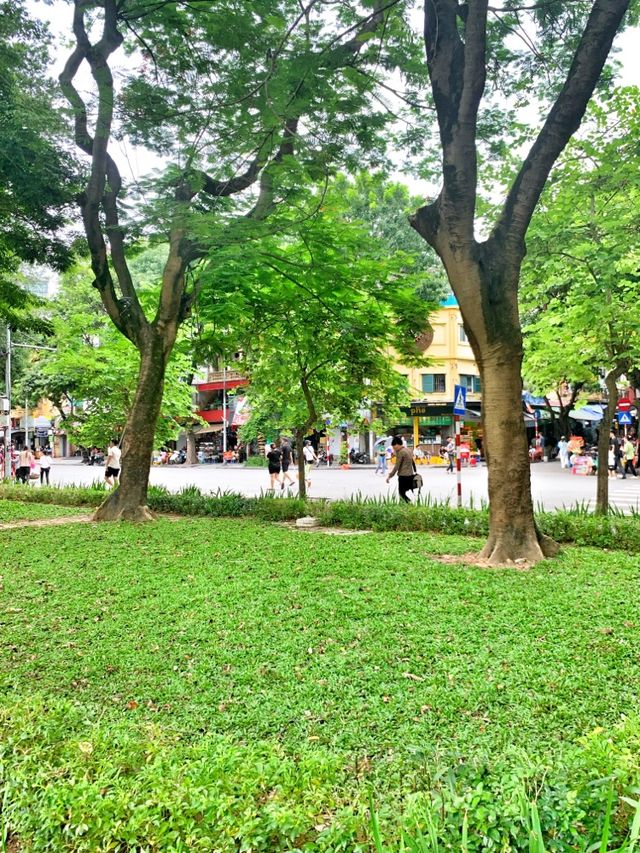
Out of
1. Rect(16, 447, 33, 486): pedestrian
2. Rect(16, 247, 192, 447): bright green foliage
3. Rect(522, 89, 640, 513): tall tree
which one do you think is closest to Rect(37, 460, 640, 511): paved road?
Rect(16, 247, 192, 447): bright green foliage

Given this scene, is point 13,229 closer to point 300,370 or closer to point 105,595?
point 300,370

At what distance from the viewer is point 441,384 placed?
3762 cm

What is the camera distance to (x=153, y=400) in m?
11.2

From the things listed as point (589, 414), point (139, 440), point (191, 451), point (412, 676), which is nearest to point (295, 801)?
point (412, 676)

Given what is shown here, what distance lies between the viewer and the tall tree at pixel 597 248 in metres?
7.81

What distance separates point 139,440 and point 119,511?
142cm

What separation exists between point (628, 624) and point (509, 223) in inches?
179

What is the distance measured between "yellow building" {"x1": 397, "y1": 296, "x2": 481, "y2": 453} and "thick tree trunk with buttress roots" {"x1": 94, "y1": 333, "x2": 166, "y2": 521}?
26553mm

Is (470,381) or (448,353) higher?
(448,353)

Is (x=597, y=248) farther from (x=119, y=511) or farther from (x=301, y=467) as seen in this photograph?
(x=119, y=511)

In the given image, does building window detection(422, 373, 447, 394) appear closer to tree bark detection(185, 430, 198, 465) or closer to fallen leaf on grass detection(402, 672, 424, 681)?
tree bark detection(185, 430, 198, 465)

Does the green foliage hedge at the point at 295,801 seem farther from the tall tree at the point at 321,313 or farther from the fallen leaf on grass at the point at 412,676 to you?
the tall tree at the point at 321,313

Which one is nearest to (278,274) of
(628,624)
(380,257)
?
(380,257)

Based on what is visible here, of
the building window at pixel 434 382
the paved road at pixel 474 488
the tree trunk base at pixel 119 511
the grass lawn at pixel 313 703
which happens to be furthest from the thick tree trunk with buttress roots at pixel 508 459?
the building window at pixel 434 382
